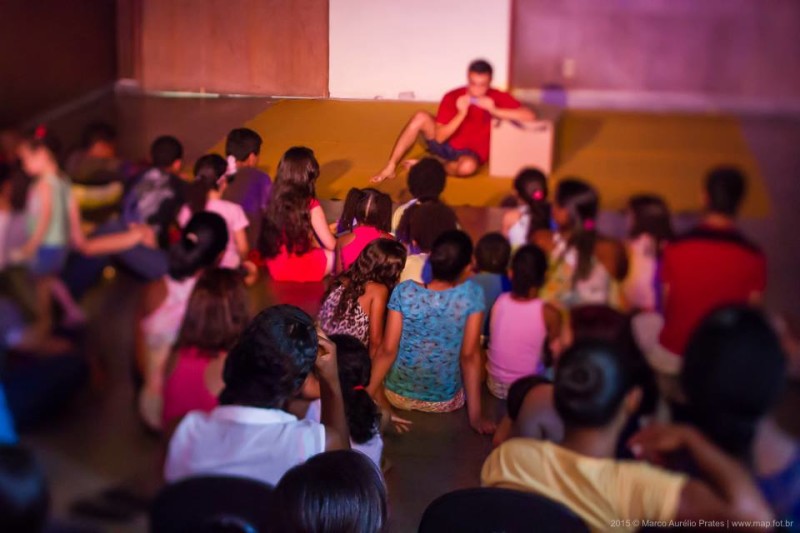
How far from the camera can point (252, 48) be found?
1.36 m

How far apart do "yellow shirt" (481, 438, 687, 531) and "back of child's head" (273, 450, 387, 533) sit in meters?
0.19

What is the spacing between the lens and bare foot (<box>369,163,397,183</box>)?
1.30 metres

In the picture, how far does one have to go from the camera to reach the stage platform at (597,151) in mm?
1103

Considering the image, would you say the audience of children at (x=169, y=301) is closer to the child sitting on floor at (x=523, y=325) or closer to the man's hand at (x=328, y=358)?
the man's hand at (x=328, y=358)

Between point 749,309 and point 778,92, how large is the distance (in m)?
0.26

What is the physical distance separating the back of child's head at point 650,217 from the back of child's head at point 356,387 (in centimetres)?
49

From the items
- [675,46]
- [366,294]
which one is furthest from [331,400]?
[675,46]

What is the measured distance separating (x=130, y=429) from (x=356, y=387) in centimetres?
36

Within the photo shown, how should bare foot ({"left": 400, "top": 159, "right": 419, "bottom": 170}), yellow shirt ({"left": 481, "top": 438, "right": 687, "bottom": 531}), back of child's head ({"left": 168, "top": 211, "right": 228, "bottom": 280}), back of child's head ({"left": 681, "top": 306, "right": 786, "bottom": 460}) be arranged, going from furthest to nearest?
back of child's head ({"left": 168, "top": 211, "right": 228, "bottom": 280}), bare foot ({"left": 400, "top": 159, "right": 419, "bottom": 170}), yellow shirt ({"left": 481, "top": 438, "right": 687, "bottom": 531}), back of child's head ({"left": 681, "top": 306, "right": 786, "bottom": 460})

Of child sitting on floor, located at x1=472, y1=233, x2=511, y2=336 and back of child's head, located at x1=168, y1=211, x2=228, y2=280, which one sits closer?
child sitting on floor, located at x1=472, y1=233, x2=511, y2=336

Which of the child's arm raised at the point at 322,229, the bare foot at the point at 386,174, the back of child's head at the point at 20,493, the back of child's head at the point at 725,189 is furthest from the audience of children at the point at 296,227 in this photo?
the back of child's head at the point at 725,189

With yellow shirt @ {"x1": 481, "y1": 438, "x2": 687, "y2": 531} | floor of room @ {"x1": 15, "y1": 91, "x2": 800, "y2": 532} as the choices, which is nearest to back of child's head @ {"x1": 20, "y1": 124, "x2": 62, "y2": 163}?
floor of room @ {"x1": 15, "y1": 91, "x2": 800, "y2": 532}

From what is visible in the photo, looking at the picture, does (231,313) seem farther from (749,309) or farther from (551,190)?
(749,309)

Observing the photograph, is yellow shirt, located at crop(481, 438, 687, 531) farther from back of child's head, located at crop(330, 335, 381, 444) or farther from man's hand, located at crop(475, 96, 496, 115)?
man's hand, located at crop(475, 96, 496, 115)
